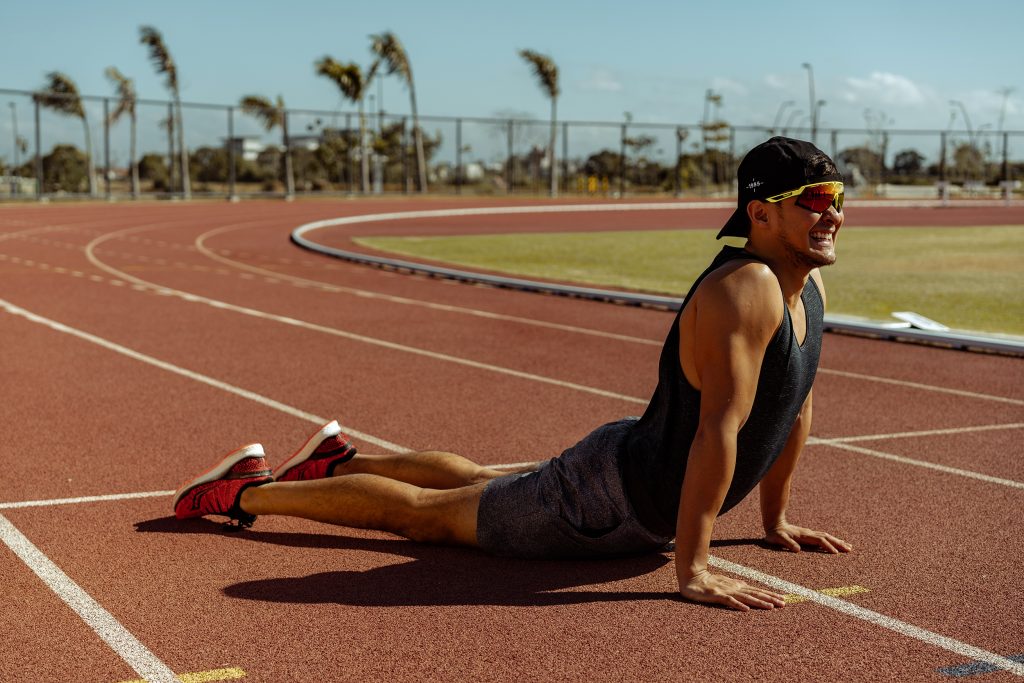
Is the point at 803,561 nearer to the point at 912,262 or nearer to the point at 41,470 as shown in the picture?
the point at 41,470

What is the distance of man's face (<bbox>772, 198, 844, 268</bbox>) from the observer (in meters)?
3.95

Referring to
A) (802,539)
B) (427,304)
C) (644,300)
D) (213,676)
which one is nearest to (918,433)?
(802,539)

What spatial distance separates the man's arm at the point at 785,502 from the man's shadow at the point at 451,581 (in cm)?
49

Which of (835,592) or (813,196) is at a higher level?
(813,196)

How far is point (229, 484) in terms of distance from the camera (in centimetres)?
498

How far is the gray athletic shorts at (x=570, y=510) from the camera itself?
14.0 ft

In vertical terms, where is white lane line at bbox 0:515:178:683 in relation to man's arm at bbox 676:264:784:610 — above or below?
below

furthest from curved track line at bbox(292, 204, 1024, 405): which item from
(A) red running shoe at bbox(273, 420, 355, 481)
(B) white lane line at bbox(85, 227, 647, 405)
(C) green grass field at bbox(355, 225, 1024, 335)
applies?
(A) red running shoe at bbox(273, 420, 355, 481)

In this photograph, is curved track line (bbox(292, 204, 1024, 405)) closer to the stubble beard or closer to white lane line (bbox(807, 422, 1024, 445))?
white lane line (bbox(807, 422, 1024, 445))

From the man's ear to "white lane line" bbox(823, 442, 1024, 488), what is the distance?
2843 mm

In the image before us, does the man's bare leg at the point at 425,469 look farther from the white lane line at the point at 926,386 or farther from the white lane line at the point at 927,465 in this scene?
the white lane line at the point at 926,386

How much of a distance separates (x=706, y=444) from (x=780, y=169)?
93 cm

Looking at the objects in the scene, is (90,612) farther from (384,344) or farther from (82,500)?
(384,344)

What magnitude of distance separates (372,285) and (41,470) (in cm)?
1014
